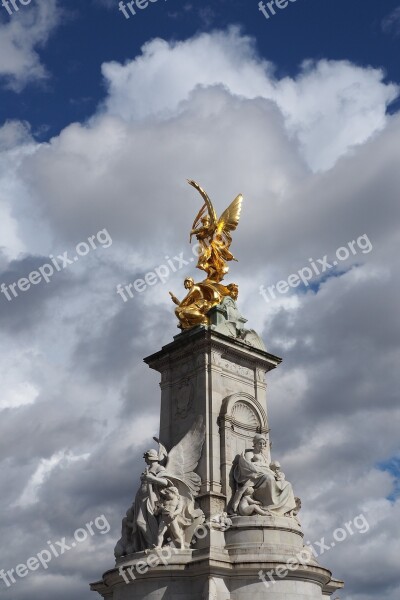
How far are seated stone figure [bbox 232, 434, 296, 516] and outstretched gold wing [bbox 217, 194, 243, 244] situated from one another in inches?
356

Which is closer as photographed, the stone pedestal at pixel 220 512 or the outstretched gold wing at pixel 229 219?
the stone pedestal at pixel 220 512

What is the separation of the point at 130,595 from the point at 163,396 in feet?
24.1

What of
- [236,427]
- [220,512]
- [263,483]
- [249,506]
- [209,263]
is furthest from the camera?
[209,263]

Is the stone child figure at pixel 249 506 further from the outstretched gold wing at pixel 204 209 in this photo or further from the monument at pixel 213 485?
the outstretched gold wing at pixel 204 209

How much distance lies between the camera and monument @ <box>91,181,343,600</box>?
20.8 meters

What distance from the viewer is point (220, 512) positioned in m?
22.6

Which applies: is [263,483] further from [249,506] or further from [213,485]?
[213,485]

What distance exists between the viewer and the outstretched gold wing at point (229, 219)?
95.1 ft

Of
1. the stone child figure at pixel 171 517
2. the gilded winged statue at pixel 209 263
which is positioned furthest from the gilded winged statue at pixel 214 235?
the stone child figure at pixel 171 517

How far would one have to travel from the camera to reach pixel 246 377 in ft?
86.7

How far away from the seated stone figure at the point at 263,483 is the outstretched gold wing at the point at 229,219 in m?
9.03

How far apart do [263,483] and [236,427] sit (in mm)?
2686

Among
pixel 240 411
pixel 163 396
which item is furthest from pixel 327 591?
pixel 163 396

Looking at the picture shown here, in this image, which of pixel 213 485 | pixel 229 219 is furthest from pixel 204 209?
pixel 213 485
